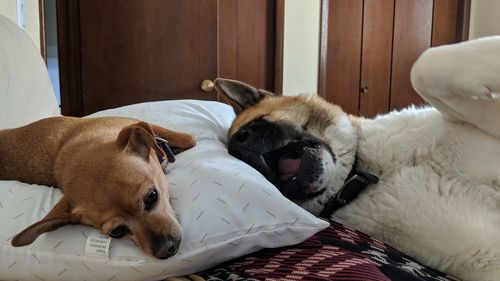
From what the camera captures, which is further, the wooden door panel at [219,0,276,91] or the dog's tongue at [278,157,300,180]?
the wooden door panel at [219,0,276,91]

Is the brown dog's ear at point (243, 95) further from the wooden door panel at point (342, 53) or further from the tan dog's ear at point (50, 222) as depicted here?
the wooden door panel at point (342, 53)

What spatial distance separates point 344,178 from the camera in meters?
1.16

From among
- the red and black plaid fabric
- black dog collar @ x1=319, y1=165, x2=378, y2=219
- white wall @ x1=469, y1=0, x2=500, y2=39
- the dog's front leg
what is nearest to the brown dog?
the red and black plaid fabric

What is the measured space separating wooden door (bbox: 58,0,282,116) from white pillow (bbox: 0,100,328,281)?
64.9 inches

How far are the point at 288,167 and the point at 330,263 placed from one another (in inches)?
17.5

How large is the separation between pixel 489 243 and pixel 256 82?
2.12m

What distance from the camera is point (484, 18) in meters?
3.07

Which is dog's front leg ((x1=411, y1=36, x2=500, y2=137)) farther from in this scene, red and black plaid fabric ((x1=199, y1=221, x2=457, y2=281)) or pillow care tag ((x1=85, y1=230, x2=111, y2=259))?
pillow care tag ((x1=85, y1=230, x2=111, y2=259))

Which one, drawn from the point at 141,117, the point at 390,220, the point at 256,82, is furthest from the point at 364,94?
the point at 390,220

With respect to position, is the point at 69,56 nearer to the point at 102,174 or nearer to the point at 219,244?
the point at 102,174

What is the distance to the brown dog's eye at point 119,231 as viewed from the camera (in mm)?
811

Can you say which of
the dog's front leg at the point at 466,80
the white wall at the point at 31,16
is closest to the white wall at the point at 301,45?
the white wall at the point at 31,16

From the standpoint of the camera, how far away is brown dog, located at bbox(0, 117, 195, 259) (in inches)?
31.9

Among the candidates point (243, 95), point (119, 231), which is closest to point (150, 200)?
point (119, 231)
